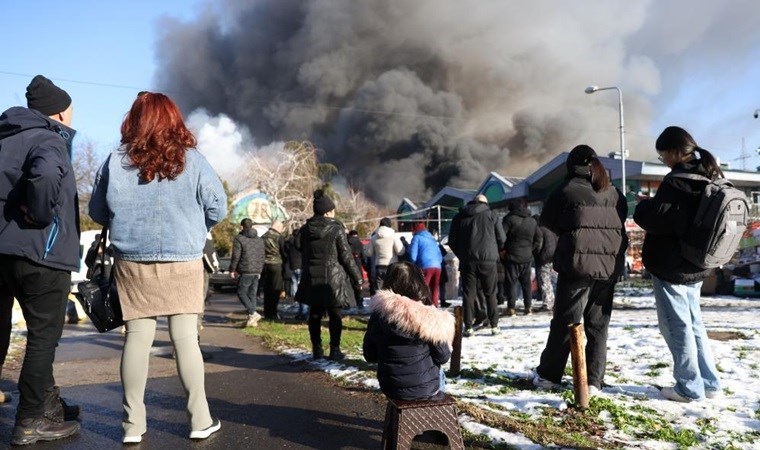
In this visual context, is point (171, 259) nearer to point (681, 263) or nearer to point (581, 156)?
point (581, 156)

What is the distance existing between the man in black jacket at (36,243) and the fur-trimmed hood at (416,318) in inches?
66.9

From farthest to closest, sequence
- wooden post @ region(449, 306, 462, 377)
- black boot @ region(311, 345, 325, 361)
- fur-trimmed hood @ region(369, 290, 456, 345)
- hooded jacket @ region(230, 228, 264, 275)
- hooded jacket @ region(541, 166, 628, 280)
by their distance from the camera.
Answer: hooded jacket @ region(230, 228, 264, 275) → black boot @ region(311, 345, 325, 361) → wooden post @ region(449, 306, 462, 377) → hooded jacket @ region(541, 166, 628, 280) → fur-trimmed hood @ region(369, 290, 456, 345)

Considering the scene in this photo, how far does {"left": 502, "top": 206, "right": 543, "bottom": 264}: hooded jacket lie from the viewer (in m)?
8.24

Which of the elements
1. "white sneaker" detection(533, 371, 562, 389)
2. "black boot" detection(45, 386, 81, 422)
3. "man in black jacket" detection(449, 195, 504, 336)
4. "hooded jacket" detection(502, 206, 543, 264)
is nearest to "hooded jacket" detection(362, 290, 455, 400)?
"white sneaker" detection(533, 371, 562, 389)

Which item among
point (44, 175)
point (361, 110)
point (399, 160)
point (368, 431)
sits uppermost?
point (361, 110)

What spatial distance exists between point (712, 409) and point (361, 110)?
34894mm

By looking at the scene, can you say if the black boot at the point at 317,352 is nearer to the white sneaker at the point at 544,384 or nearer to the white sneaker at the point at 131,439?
the white sneaker at the point at 544,384

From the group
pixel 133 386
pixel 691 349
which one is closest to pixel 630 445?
pixel 691 349

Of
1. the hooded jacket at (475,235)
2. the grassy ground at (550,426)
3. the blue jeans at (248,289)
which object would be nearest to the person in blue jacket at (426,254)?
the hooded jacket at (475,235)

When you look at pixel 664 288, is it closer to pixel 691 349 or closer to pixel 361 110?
pixel 691 349

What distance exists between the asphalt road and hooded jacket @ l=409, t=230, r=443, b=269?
2.44 meters

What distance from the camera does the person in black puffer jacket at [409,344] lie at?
2.90 metres

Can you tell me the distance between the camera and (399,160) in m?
39.6

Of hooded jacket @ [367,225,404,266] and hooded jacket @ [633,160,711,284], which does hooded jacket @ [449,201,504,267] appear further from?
hooded jacket @ [633,160,711,284]
